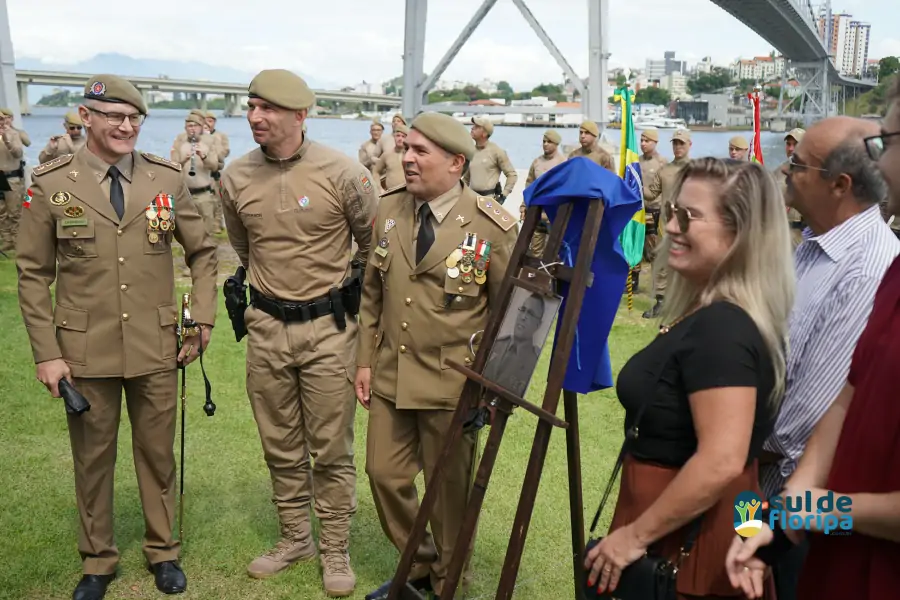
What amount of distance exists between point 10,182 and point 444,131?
11.4m

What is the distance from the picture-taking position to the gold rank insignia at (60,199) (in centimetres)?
328

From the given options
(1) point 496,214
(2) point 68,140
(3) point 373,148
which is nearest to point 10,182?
(2) point 68,140

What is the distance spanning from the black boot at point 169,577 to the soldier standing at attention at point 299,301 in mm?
301

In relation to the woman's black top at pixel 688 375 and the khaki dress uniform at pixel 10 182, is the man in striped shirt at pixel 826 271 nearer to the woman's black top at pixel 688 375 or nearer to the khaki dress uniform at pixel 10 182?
the woman's black top at pixel 688 375

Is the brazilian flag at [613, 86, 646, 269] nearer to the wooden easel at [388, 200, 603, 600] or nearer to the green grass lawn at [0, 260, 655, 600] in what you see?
the green grass lawn at [0, 260, 655, 600]

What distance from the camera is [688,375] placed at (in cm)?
186

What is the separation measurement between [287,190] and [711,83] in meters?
28.1

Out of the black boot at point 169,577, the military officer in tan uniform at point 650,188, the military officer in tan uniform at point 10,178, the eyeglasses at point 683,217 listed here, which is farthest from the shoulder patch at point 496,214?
the military officer in tan uniform at point 10,178

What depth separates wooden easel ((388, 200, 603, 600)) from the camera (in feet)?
7.35

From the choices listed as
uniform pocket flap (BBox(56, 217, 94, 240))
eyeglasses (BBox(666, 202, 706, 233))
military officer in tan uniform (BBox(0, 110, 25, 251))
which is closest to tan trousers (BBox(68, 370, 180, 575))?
uniform pocket flap (BBox(56, 217, 94, 240))

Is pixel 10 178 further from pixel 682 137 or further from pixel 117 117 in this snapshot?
pixel 117 117

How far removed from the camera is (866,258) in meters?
2.21

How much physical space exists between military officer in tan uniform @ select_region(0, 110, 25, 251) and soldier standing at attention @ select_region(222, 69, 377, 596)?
9.89m

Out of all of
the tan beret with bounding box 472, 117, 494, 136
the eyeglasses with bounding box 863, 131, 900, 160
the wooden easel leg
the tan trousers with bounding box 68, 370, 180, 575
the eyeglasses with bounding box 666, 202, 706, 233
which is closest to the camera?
the eyeglasses with bounding box 863, 131, 900, 160
